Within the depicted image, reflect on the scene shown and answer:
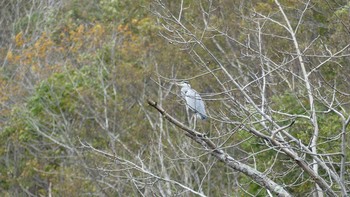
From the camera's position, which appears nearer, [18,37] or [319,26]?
[319,26]

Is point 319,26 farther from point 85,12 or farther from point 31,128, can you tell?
point 85,12

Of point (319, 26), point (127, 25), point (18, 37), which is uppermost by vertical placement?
point (319, 26)

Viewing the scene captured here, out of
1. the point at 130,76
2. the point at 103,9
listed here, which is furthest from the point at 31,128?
the point at 103,9

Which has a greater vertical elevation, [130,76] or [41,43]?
[130,76]

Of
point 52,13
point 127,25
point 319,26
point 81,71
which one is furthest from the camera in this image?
point 52,13

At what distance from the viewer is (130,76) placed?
709 inches

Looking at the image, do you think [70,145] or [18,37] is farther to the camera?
[18,37]

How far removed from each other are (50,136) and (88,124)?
32.3 inches

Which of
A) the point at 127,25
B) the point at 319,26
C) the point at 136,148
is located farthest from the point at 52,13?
the point at 319,26

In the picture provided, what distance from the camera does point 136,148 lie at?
16719 mm

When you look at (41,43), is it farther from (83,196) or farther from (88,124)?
(83,196)

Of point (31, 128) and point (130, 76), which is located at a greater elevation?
point (130, 76)

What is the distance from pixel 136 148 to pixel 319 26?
3921mm

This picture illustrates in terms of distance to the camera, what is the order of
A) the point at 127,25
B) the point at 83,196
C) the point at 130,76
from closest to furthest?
the point at 83,196 < the point at 130,76 < the point at 127,25
